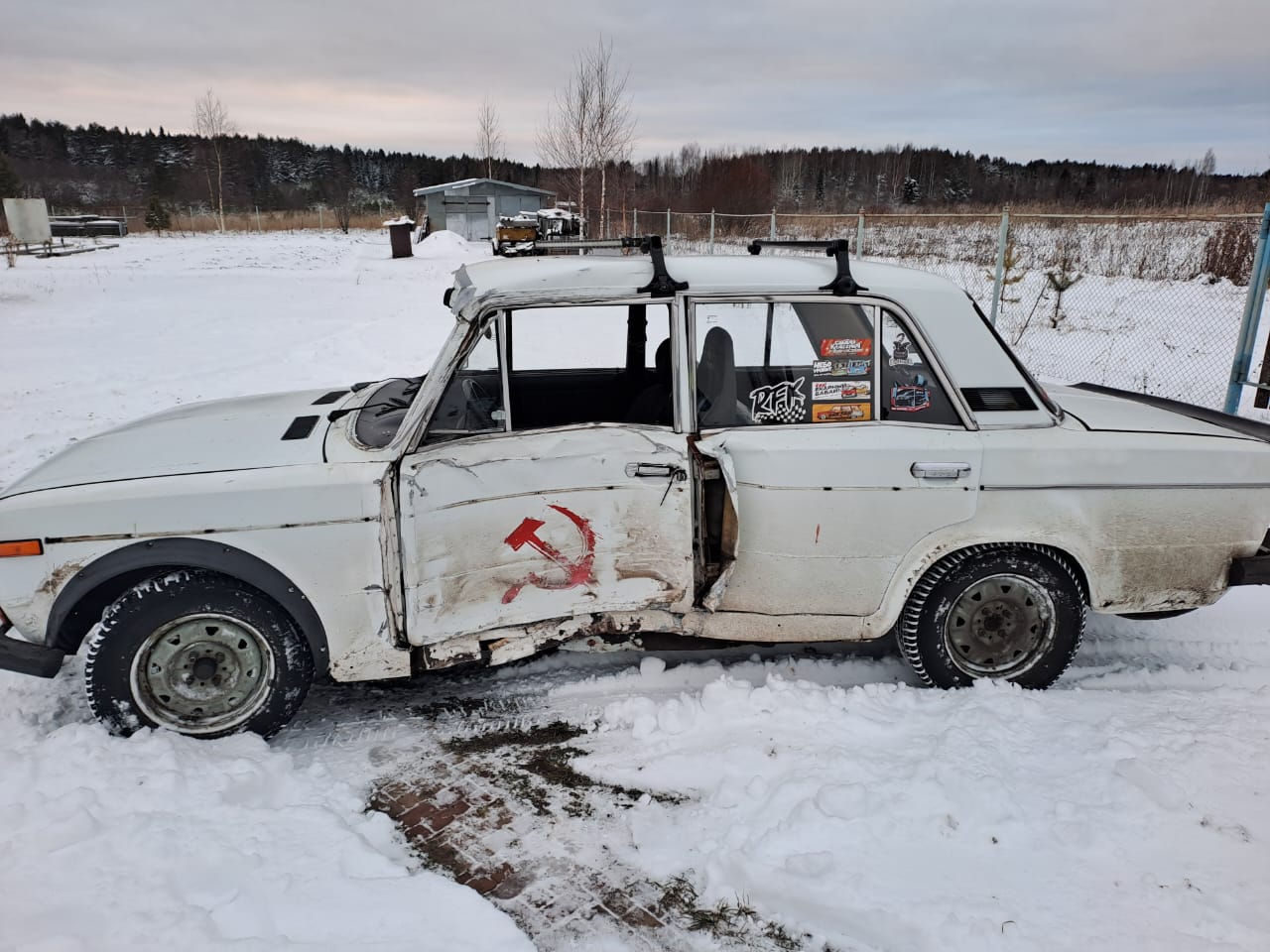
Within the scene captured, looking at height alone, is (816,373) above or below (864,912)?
above

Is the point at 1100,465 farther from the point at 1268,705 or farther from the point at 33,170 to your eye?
the point at 33,170

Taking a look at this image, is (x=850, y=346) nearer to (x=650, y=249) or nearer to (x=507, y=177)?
(x=650, y=249)

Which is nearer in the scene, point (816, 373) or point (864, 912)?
point (864, 912)

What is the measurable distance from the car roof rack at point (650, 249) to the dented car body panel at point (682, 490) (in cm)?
4

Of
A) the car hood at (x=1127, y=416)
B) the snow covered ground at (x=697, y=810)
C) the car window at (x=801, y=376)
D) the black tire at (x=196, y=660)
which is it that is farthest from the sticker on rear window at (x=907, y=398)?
the black tire at (x=196, y=660)

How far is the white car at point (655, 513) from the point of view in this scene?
3.03m

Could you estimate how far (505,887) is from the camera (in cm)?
258

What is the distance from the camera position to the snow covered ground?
238 centimetres

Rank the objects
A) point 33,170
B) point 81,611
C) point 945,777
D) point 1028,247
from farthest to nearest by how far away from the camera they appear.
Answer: point 33,170 → point 1028,247 → point 81,611 → point 945,777

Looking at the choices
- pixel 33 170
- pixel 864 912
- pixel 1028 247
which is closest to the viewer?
pixel 864 912

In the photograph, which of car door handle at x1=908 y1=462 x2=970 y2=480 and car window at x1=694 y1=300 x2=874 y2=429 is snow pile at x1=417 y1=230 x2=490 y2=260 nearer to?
car window at x1=694 y1=300 x2=874 y2=429

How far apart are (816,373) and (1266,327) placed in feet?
42.8

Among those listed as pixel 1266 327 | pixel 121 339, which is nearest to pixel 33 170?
pixel 121 339

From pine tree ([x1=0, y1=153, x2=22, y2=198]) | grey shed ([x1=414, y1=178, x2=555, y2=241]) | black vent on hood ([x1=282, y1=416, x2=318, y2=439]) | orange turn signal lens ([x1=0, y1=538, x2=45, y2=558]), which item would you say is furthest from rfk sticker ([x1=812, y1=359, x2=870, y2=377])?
pine tree ([x1=0, y1=153, x2=22, y2=198])
